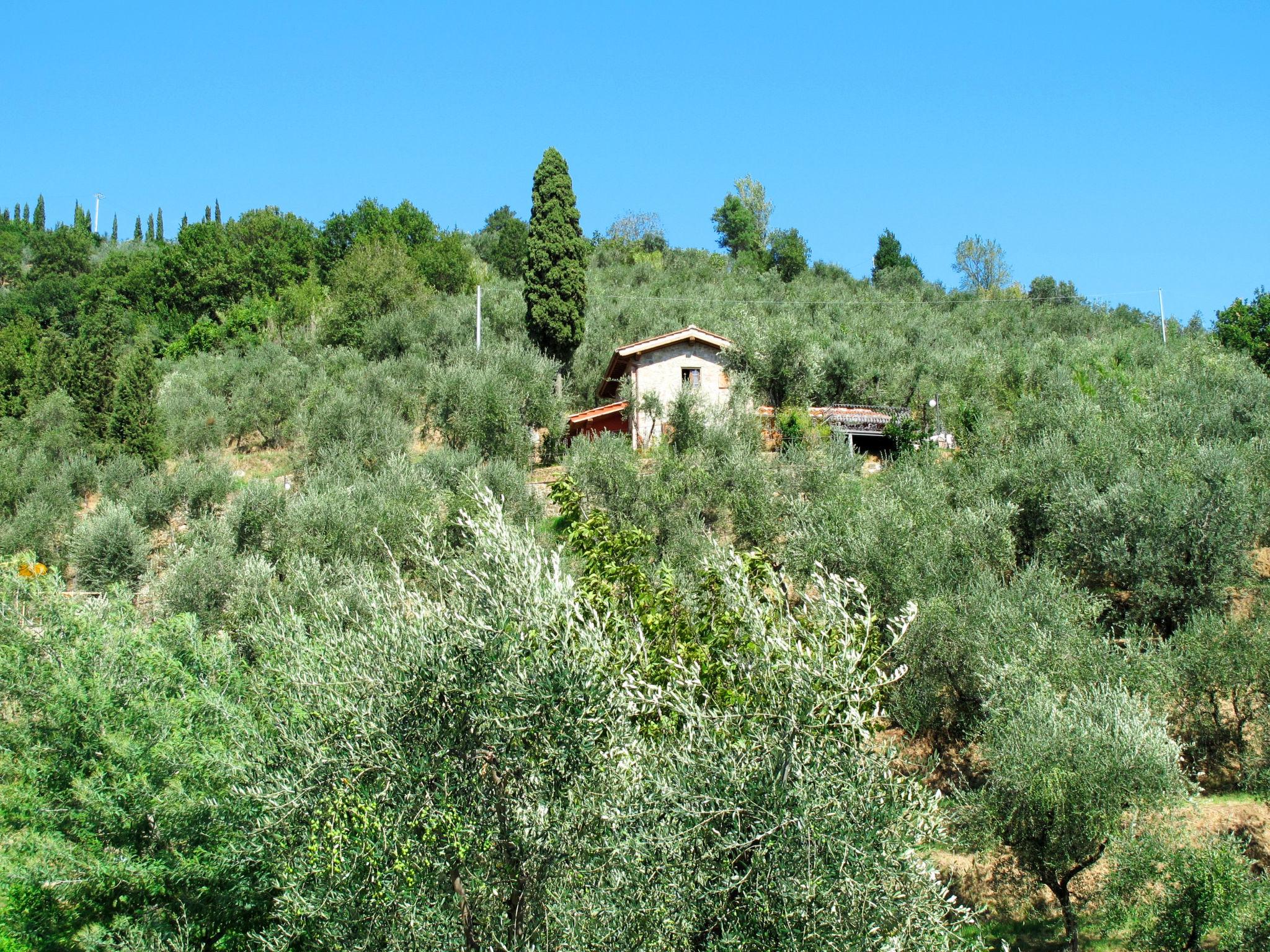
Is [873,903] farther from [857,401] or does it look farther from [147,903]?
[857,401]

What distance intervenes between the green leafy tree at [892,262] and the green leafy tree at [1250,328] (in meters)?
26.8

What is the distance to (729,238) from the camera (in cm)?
8188

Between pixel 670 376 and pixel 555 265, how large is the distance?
735cm

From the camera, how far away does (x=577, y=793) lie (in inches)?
300

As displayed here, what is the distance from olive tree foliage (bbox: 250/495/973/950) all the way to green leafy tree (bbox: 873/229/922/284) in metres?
66.2

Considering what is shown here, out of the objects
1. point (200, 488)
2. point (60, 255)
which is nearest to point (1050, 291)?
point (200, 488)

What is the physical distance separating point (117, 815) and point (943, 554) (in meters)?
18.0

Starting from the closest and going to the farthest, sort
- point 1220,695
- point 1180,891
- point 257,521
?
point 1180,891 → point 1220,695 → point 257,521

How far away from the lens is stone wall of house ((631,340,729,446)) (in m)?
35.9

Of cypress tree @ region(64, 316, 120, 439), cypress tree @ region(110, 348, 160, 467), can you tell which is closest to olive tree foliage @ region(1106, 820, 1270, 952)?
cypress tree @ region(110, 348, 160, 467)

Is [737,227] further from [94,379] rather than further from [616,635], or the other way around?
[616,635]

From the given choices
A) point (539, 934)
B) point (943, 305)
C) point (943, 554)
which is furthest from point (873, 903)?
point (943, 305)

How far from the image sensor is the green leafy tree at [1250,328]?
138 ft

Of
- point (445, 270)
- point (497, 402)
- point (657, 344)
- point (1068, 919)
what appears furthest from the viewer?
point (445, 270)
